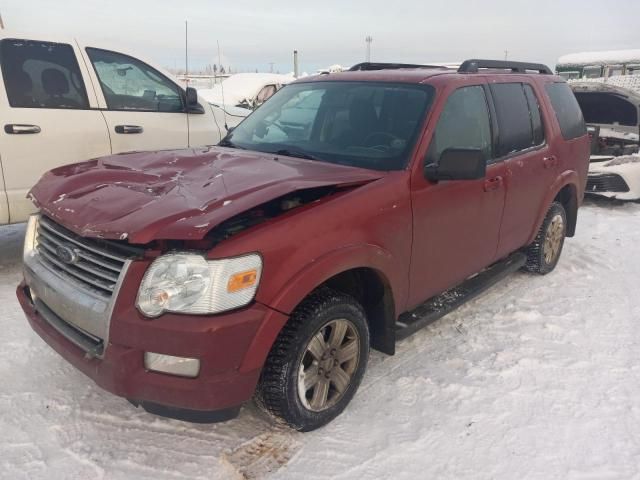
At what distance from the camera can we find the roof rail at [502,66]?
13.1ft

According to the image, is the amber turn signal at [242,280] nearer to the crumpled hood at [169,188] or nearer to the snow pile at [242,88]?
the crumpled hood at [169,188]

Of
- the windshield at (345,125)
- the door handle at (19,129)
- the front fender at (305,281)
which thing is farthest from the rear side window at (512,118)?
the door handle at (19,129)

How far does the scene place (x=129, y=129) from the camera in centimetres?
518

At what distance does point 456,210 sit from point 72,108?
3.53 metres

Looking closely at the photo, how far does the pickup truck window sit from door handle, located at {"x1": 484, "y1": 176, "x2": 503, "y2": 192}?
11.8 ft

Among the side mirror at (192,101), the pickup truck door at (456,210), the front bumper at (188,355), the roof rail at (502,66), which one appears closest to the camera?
the front bumper at (188,355)

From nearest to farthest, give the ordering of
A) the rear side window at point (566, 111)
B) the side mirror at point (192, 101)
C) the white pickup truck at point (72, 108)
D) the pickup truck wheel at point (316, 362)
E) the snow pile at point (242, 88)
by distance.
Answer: the pickup truck wheel at point (316, 362) < the white pickup truck at point (72, 108) < the rear side window at point (566, 111) < the side mirror at point (192, 101) < the snow pile at point (242, 88)

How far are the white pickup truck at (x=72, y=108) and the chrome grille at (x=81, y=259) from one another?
6.65 feet

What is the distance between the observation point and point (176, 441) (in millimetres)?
2732

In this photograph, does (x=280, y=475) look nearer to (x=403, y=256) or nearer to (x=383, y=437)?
(x=383, y=437)

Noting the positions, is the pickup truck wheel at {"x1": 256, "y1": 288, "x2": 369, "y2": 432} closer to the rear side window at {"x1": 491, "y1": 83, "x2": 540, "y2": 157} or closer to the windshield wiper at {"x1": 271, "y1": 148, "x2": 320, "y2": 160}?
the windshield wiper at {"x1": 271, "y1": 148, "x2": 320, "y2": 160}

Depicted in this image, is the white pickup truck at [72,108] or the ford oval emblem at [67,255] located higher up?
the white pickup truck at [72,108]

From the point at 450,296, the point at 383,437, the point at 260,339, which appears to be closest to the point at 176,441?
the point at 260,339

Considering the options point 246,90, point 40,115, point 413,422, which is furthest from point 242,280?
point 246,90
